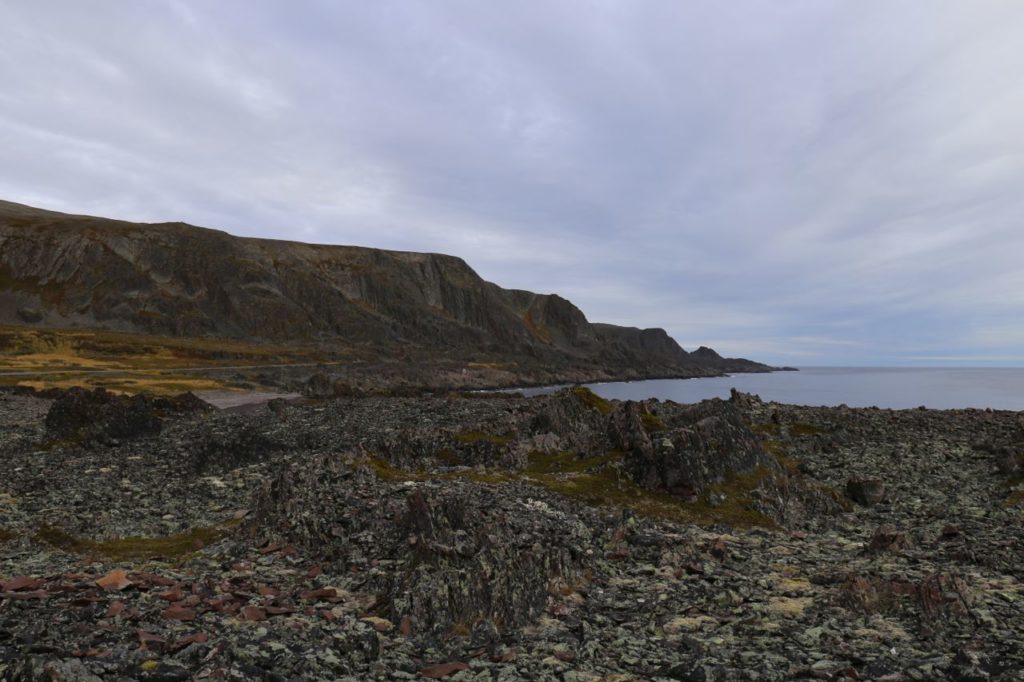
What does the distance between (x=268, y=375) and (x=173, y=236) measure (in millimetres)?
130361

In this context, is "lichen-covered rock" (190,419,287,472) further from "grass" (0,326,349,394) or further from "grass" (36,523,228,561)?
"grass" (0,326,349,394)

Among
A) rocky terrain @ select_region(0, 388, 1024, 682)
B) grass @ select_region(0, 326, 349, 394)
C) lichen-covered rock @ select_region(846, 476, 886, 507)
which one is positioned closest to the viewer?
rocky terrain @ select_region(0, 388, 1024, 682)

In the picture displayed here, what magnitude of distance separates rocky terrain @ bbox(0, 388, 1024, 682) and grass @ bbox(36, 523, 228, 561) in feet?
0.37

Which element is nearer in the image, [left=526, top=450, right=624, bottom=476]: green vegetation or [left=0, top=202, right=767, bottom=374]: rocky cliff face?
[left=526, top=450, right=624, bottom=476]: green vegetation

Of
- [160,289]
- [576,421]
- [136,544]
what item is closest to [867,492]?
[576,421]

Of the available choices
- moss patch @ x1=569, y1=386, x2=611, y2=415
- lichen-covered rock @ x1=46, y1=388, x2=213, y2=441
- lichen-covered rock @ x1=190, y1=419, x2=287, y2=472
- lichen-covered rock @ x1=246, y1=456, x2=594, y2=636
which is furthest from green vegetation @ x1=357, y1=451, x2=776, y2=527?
lichen-covered rock @ x1=46, y1=388, x2=213, y2=441

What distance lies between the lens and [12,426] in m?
39.9

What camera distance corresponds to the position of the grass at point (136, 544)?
15.7 meters

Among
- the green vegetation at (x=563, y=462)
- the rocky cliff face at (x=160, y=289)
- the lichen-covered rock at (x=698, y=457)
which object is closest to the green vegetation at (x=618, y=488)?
the green vegetation at (x=563, y=462)

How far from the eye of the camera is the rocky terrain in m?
10.4

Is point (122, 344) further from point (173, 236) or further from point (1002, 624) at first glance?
point (1002, 624)

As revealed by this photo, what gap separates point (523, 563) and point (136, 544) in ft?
37.5

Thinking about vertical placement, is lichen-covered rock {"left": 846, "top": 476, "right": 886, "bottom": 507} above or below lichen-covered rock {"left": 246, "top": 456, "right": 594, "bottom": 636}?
above

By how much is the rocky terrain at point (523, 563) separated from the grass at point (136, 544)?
0.37 feet
